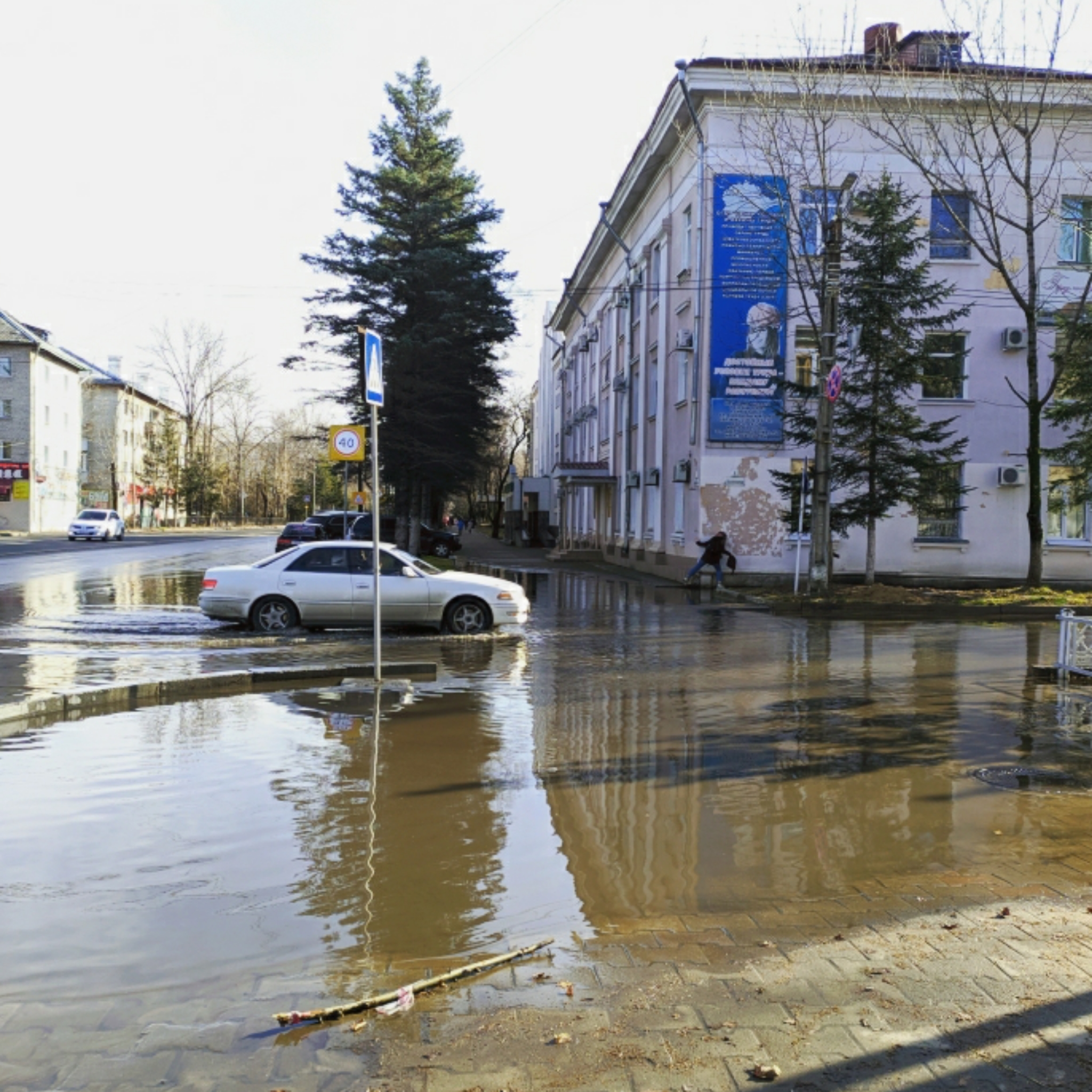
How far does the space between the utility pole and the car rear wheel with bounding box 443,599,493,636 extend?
8464mm

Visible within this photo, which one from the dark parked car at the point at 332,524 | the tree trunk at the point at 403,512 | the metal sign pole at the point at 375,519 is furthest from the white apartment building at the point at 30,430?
the metal sign pole at the point at 375,519

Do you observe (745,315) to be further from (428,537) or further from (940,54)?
(428,537)

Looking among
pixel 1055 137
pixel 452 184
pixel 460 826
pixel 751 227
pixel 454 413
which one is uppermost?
pixel 452 184

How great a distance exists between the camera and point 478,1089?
316 cm

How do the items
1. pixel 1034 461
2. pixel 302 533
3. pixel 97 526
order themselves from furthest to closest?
pixel 97 526
pixel 302 533
pixel 1034 461

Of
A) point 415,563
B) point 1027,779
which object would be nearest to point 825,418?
point 415,563

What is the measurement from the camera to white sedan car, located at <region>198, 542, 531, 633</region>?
15.4 meters

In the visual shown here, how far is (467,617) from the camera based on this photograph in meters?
15.7

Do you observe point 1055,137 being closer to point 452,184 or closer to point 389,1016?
point 452,184

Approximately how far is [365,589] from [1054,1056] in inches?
503

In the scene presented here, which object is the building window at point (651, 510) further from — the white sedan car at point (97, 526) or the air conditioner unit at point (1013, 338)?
the white sedan car at point (97, 526)

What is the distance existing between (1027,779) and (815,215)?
21.0 m

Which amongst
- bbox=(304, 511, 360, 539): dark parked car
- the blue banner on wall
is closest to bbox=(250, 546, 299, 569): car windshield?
the blue banner on wall

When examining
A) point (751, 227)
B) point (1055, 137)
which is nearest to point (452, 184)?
point (751, 227)
